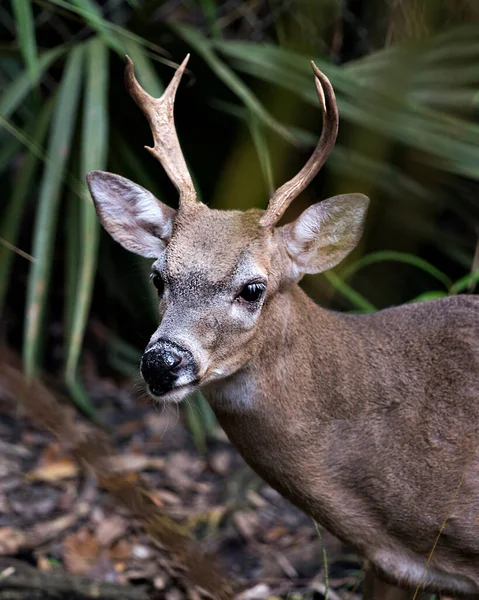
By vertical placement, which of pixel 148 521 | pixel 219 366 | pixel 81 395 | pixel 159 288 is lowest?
pixel 81 395

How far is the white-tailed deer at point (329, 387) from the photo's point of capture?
7.99ft

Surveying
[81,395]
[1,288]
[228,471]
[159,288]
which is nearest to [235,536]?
[228,471]

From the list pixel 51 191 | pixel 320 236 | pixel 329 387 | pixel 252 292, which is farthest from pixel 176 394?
pixel 51 191

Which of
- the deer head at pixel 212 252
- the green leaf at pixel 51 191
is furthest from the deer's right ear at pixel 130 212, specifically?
the green leaf at pixel 51 191

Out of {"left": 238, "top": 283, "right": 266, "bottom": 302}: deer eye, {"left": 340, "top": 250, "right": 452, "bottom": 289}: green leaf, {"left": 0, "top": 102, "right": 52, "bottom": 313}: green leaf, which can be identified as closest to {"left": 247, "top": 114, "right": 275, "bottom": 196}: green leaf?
{"left": 340, "top": 250, "right": 452, "bottom": 289}: green leaf

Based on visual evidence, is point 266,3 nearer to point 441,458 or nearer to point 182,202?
point 182,202

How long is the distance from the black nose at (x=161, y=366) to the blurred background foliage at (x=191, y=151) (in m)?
1.35

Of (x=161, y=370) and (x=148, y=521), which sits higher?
(x=148, y=521)

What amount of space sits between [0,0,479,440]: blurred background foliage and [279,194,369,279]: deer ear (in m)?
0.75

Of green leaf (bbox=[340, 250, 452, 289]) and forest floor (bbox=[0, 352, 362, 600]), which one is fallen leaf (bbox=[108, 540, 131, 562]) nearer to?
forest floor (bbox=[0, 352, 362, 600])

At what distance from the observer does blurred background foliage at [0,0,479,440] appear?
154 inches

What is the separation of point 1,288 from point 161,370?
238 centimetres

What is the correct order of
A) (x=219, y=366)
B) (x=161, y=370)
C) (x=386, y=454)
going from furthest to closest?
1. (x=386, y=454)
2. (x=219, y=366)
3. (x=161, y=370)

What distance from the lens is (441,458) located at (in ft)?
8.21
